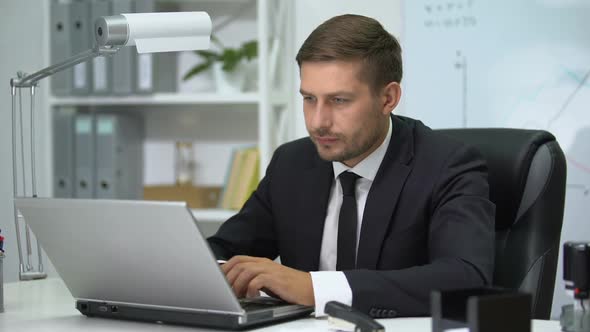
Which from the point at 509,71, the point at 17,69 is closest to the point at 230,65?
the point at 17,69

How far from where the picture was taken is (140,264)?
52.9 inches

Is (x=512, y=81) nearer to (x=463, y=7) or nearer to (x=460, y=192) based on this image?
(x=463, y=7)

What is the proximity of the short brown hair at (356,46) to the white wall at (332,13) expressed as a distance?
1327mm

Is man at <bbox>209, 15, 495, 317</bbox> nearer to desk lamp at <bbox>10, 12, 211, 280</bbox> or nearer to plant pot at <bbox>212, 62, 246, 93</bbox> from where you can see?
desk lamp at <bbox>10, 12, 211, 280</bbox>

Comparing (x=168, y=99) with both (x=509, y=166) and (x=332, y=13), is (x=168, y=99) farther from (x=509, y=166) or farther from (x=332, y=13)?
(x=509, y=166)

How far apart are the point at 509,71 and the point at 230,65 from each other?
1.06 meters

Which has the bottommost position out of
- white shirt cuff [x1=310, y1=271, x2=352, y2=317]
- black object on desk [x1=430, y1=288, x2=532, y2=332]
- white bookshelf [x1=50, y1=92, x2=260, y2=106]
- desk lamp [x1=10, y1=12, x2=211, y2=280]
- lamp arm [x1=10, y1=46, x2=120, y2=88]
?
white shirt cuff [x1=310, y1=271, x2=352, y2=317]

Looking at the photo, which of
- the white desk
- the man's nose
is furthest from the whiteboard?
the white desk

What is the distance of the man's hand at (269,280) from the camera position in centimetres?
146

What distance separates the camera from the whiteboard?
2797mm

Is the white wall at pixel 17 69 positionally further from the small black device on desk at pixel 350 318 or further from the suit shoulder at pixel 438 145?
the small black device on desk at pixel 350 318

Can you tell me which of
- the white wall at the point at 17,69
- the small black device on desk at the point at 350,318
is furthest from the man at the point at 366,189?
the white wall at the point at 17,69

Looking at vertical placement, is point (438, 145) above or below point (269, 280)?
above

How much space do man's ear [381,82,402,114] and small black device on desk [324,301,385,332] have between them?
0.69 metres
